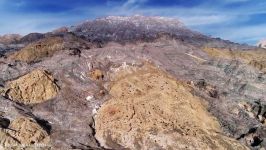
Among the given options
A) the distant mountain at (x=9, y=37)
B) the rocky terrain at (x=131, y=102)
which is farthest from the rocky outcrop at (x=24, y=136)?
the distant mountain at (x=9, y=37)

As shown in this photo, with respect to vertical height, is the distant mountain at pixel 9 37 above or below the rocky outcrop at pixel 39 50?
below

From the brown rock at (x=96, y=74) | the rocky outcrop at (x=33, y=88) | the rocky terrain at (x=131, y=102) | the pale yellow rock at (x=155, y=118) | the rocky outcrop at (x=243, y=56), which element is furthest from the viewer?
the rocky outcrop at (x=243, y=56)

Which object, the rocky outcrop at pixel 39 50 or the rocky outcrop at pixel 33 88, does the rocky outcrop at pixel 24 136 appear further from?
the rocky outcrop at pixel 39 50

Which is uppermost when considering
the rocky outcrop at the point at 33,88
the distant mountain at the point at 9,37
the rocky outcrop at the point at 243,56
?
the rocky outcrop at the point at 33,88

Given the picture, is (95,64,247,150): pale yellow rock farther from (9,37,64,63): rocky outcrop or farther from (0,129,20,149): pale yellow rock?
(9,37,64,63): rocky outcrop

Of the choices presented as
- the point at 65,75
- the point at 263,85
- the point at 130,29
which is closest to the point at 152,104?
the point at 65,75

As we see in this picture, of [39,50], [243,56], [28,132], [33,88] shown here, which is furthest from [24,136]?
[243,56]
